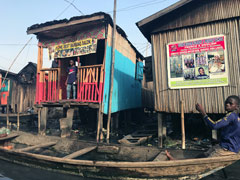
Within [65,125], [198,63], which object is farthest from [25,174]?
[198,63]

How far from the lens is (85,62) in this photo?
1003 centimetres

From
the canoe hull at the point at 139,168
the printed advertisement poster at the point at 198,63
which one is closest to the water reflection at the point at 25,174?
the canoe hull at the point at 139,168

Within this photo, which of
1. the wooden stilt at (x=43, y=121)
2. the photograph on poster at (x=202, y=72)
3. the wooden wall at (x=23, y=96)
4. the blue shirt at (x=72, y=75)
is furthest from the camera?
the wooden wall at (x=23, y=96)

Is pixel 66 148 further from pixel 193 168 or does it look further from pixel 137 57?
pixel 137 57

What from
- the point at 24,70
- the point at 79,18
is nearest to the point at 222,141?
the point at 79,18

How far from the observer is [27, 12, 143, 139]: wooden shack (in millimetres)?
7235

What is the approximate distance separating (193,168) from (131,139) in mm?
3984

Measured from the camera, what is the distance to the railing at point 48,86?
8258 millimetres

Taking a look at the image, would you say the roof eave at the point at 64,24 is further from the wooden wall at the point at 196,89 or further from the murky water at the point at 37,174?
the murky water at the point at 37,174

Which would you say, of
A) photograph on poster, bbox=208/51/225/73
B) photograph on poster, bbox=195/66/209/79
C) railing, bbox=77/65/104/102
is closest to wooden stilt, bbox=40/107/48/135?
railing, bbox=77/65/104/102

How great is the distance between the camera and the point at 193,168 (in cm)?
329

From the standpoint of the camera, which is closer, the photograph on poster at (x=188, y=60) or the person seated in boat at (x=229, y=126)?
→ the person seated in boat at (x=229, y=126)

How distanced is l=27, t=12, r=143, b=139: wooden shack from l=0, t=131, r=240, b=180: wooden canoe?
178cm

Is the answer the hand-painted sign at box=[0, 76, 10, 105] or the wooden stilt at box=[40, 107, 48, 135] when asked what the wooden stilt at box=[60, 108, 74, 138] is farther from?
the hand-painted sign at box=[0, 76, 10, 105]
